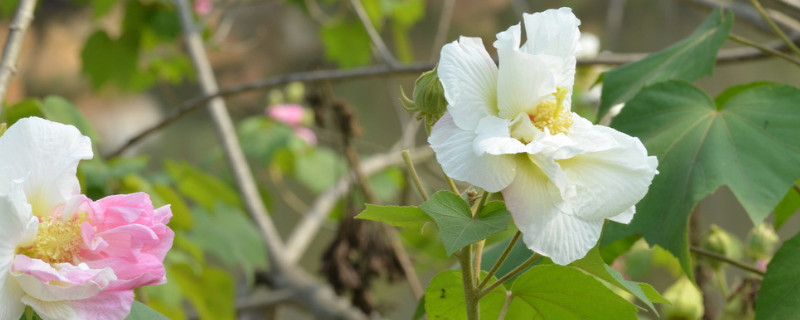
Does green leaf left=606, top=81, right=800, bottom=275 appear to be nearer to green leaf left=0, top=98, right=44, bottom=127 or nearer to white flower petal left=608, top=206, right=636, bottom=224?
white flower petal left=608, top=206, right=636, bottom=224

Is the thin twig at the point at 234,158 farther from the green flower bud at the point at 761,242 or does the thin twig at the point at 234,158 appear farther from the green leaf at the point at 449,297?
the green leaf at the point at 449,297

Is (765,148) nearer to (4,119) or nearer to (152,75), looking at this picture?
(4,119)

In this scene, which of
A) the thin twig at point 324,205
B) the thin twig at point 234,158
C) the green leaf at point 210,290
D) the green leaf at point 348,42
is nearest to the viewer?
the green leaf at point 210,290

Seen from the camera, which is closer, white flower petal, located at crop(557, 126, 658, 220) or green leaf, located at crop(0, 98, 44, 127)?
white flower petal, located at crop(557, 126, 658, 220)

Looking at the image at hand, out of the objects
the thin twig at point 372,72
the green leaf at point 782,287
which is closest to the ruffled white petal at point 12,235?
the green leaf at point 782,287

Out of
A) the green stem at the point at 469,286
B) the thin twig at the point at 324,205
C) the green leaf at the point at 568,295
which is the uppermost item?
the green stem at the point at 469,286

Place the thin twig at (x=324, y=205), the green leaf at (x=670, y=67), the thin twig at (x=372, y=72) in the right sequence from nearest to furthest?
the green leaf at (x=670, y=67) < the thin twig at (x=372, y=72) < the thin twig at (x=324, y=205)

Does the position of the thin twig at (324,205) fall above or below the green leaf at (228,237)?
below

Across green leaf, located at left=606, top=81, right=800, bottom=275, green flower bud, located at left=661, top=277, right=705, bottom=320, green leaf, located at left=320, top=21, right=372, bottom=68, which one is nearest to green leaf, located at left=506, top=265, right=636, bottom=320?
green leaf, located at left=606, top=81, right=800, bottom=275

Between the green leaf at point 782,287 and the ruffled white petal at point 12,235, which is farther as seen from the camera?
the green leaf at point 782,287
